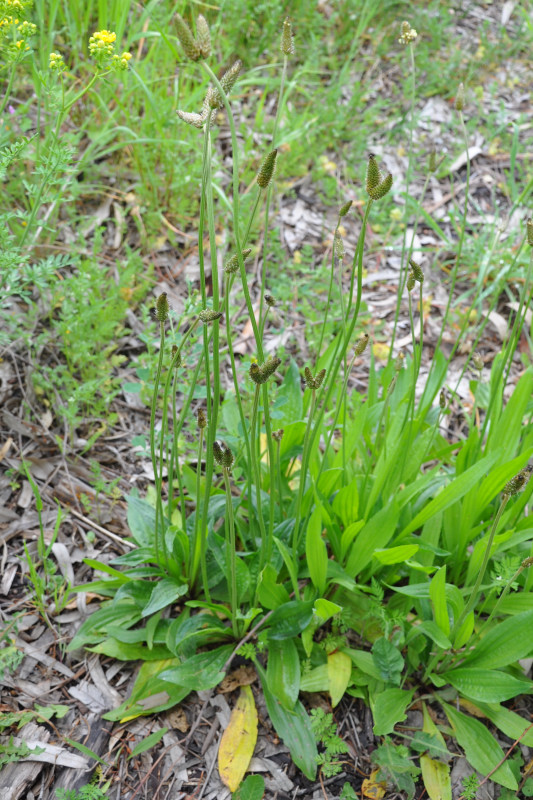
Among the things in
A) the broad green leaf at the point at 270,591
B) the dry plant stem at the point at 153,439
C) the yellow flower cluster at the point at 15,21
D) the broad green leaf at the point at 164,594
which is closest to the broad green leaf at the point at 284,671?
the broad green leaf at the point at 270,591

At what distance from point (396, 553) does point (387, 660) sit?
0.30 m

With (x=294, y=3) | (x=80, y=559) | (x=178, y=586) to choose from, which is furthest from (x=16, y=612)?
(x=294, y=3)

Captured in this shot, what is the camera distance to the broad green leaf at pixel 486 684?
1.62 meters

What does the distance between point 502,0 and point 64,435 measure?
5147 mm

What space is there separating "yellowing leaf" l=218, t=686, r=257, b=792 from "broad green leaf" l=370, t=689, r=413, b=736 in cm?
34

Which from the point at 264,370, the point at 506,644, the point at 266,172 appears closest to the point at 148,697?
the point at 506,644

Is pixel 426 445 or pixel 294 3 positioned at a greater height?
pixel 294 3

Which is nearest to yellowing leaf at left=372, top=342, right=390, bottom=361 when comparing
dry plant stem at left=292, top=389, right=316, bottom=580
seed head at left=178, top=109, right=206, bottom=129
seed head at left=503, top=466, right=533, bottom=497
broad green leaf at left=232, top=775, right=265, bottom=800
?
dry plant stem at left=292, top=389, right=316, bottom=580

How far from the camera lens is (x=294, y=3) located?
157 inches

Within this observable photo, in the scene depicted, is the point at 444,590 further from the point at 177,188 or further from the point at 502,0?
the point at 502,0

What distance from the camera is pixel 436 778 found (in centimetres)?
168

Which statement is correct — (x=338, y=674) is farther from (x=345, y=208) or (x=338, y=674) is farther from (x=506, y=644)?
(x=345, y=208)

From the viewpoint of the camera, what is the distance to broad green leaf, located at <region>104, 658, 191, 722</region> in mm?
1721

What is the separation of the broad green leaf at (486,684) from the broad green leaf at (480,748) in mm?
84
